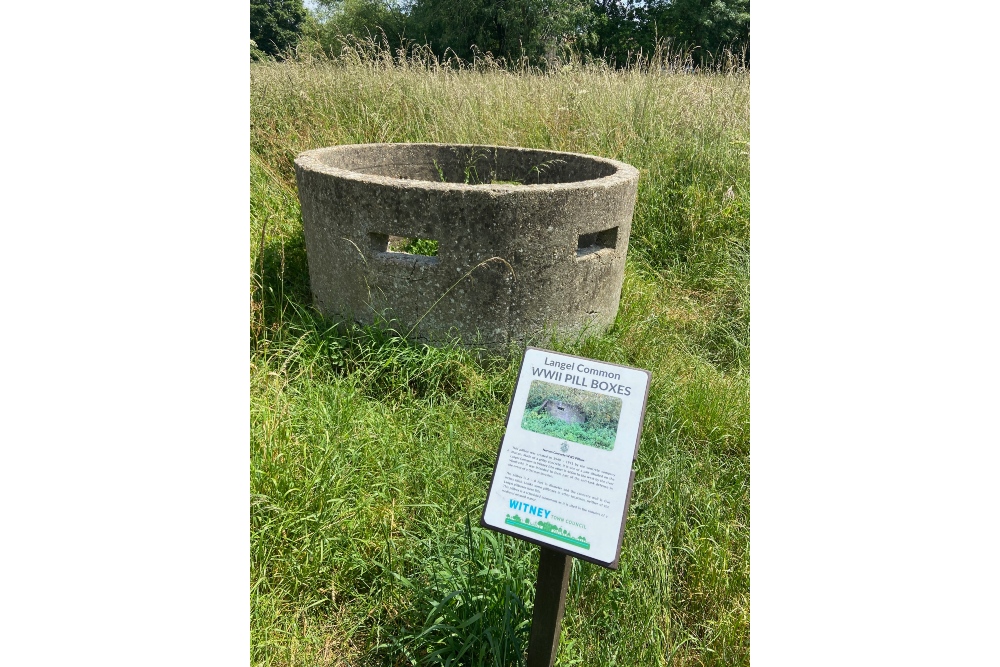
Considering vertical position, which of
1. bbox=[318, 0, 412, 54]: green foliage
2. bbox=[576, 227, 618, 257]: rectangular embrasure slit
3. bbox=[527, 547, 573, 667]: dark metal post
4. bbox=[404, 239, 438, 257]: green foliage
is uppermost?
bbox=[318, 0, 412, 54]: green foliage

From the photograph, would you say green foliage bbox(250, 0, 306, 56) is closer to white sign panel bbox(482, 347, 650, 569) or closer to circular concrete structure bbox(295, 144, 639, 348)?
circular concrete structure bbox(295, 144, 639, 348)

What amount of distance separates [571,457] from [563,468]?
0.03 m

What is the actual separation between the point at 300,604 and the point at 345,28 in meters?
6.75

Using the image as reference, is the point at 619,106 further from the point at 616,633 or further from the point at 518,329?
the point at 616,633

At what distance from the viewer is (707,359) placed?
350 centimetres

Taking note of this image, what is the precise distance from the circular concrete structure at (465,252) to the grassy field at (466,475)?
0.17 m

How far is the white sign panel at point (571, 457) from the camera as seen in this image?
1.28 m

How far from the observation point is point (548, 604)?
4.55 feet

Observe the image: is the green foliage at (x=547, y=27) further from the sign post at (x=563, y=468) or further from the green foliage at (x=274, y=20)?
the sign post at (x=563, y=468)

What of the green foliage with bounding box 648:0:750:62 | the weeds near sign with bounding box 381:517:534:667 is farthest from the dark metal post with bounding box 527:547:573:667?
the green foliage with bounding box 648:0:750:62

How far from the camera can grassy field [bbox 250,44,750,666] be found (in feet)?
5.51

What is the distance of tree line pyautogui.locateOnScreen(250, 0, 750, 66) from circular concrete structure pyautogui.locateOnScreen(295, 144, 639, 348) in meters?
1.68

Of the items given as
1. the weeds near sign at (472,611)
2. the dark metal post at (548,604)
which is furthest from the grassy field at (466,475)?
the dark metal post at (548,604)

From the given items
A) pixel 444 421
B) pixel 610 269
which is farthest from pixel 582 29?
pixel 444 421
